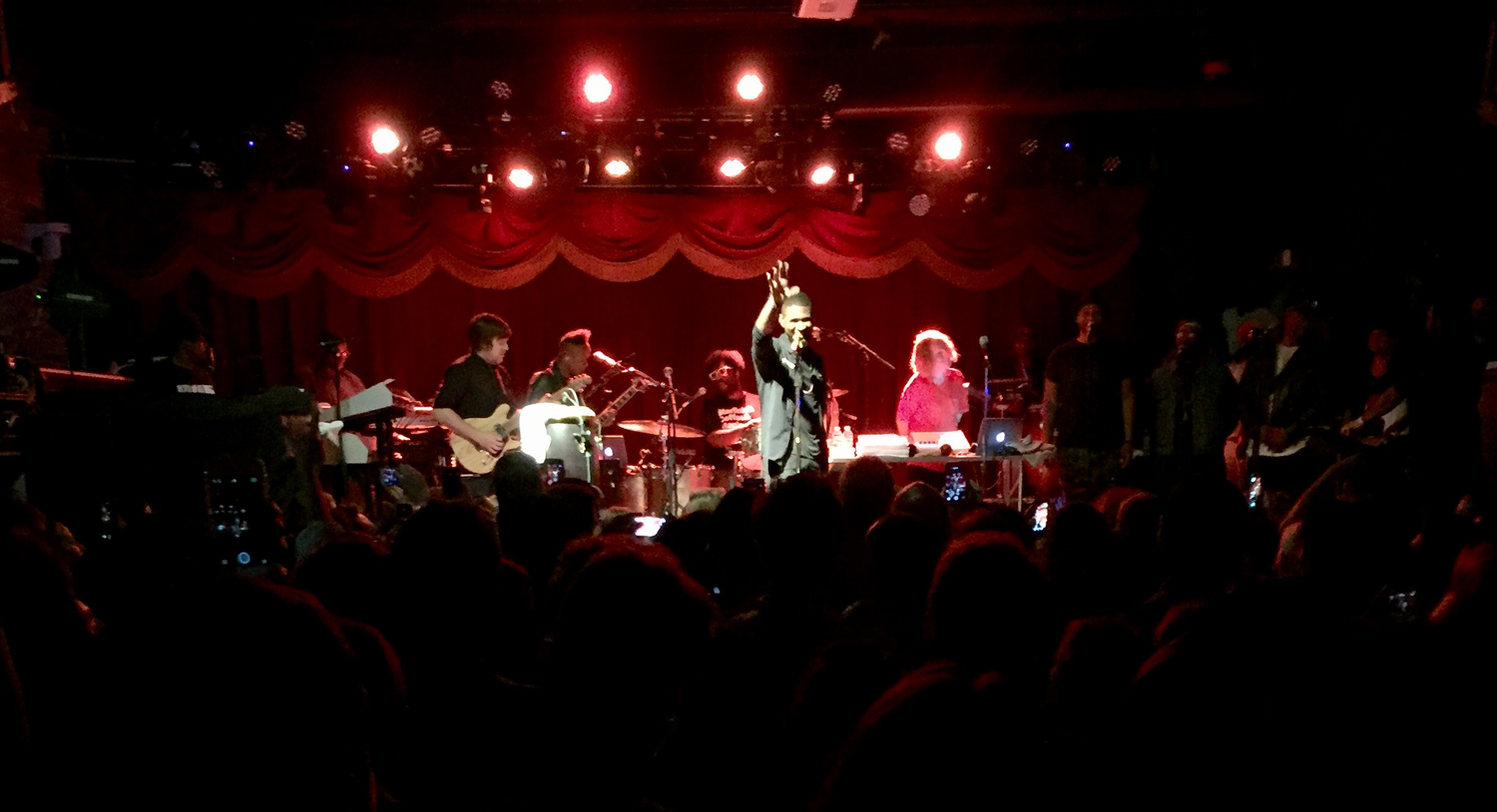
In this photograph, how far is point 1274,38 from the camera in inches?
368

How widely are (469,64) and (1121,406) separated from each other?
6.45 m

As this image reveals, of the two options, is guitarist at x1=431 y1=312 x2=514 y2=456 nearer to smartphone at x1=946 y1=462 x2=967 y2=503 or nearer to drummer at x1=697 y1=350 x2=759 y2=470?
drummer at x1=697 y1=350 x2=759 y2=470

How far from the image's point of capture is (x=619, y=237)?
10117 millimetres

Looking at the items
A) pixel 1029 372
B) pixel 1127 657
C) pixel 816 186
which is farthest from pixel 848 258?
pixel 1127 657

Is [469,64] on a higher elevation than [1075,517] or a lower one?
higher

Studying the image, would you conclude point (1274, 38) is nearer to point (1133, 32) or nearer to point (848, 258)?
point (1133, 32)

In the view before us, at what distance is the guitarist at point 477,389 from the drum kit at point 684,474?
1.30m

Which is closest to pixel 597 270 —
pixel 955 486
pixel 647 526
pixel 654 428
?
pixel 654 428

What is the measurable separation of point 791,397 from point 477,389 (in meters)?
2.64

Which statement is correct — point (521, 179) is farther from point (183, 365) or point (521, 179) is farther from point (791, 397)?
point (791, 397)

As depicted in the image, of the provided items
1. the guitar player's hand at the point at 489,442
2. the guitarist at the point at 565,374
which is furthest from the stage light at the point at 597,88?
the guitar player's hand at the point at 489,442

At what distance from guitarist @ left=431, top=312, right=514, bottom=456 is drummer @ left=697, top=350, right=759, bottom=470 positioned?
217 centimetres

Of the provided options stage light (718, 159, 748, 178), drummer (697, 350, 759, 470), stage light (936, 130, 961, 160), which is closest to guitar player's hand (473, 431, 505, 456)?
drummer (697, 350, 759, 470)

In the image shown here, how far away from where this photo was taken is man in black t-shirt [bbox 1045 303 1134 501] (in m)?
7.71
